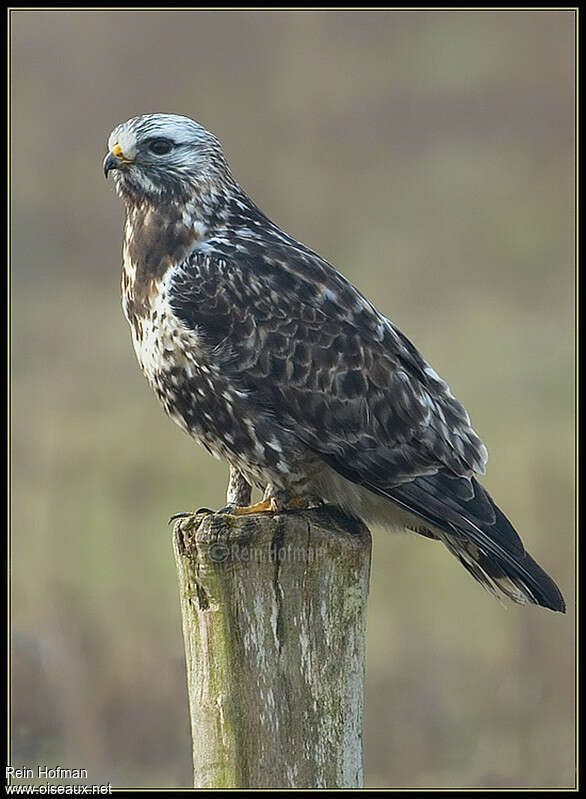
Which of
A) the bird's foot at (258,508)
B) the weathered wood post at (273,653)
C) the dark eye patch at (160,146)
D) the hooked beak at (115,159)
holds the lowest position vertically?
the weathered wood post at (273,653)

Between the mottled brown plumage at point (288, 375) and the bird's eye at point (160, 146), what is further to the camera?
the bird's eye at point (160, 146)

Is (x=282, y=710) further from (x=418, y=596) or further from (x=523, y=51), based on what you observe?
(x=523, y=51)

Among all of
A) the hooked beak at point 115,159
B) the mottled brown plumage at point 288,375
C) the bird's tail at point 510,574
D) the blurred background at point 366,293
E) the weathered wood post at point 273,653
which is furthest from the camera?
the blurred background at point 366,293

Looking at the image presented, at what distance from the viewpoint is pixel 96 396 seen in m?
13.2

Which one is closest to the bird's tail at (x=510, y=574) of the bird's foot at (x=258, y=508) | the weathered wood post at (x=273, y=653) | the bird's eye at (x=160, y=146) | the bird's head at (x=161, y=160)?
the bird's foot at (x=258, y=508)

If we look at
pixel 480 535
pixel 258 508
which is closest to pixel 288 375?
pixel 258 508

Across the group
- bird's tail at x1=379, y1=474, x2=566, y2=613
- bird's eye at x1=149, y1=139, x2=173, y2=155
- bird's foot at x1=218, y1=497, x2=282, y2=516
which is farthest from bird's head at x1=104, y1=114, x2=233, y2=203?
bird's tail at x1=379, y1=474, x2=566, y2=613

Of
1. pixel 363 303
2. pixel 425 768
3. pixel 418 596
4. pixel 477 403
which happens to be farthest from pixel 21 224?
pixel 363 303

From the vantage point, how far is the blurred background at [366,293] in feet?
25.5

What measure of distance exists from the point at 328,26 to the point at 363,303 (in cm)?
2273

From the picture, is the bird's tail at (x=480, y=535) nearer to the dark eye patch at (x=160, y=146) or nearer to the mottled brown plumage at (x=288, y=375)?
the mottled brown plumage at (x=288, y=375)

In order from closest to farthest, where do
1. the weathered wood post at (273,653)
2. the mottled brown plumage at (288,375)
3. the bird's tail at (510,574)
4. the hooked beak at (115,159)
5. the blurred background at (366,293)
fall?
the weathered wood post at (273,653) → the bird's tail at (510,574) → the mottled brown plumage at (288,375) → the hooked beak at (115,159) → the blurred background at (366,293)

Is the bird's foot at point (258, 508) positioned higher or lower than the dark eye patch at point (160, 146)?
lower

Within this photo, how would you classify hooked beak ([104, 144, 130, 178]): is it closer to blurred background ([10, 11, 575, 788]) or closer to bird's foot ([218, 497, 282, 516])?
bird's foot ([218, 497, 282, 516])
